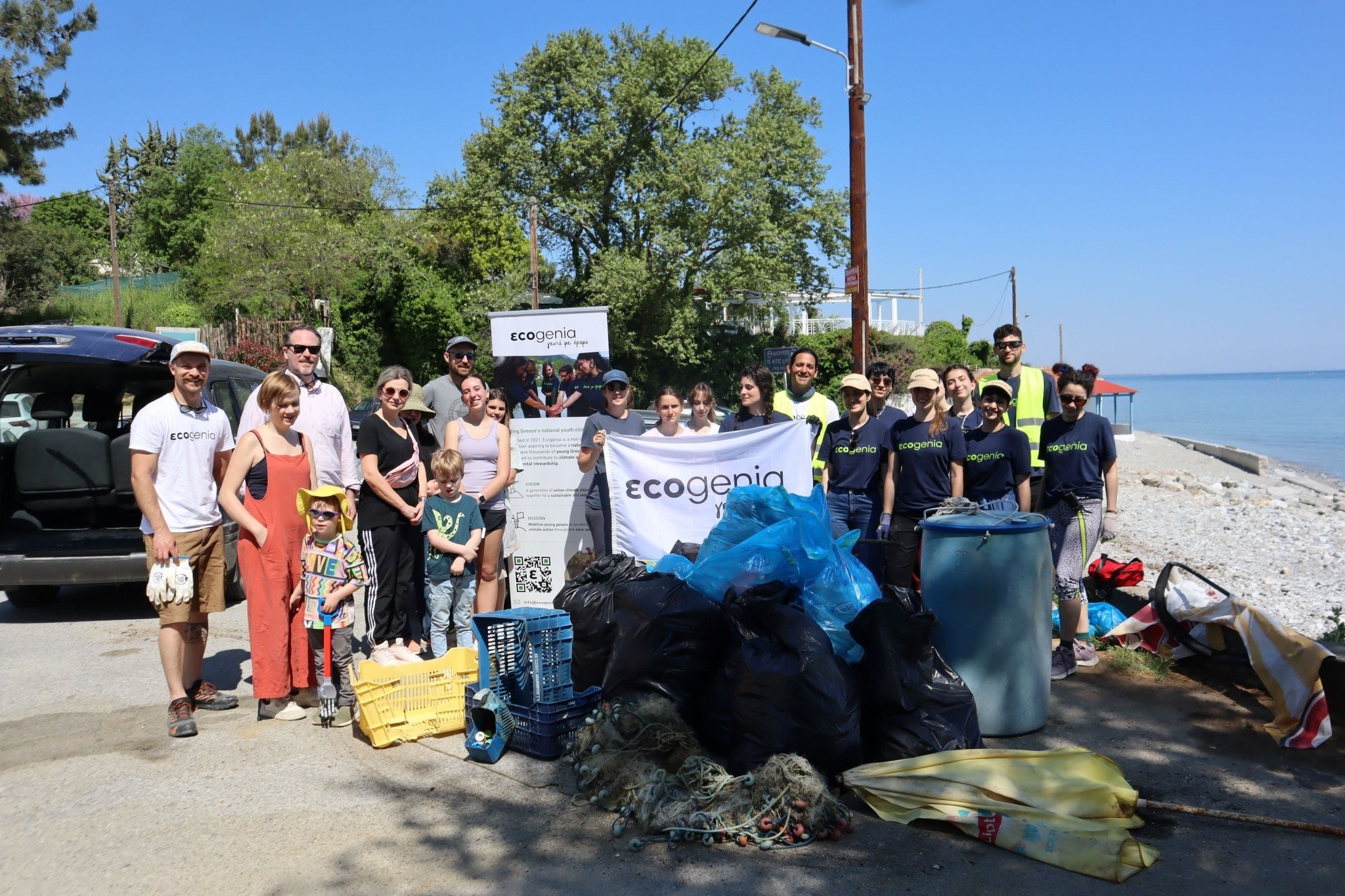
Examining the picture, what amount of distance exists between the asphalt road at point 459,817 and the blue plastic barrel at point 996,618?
0.21 m

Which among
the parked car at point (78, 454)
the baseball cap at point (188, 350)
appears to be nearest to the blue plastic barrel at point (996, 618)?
Answer: the baseball cap at point (188, 350)

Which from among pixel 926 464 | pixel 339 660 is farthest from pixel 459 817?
pixel 926 464

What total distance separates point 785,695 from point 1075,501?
2805 millimetres

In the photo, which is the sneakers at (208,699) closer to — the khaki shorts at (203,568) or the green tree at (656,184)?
the khaki shorts at (203,568)

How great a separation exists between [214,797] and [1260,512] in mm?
20004

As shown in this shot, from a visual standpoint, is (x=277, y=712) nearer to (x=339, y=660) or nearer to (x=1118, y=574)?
(x=339, y=660)

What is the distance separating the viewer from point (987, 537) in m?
4.98

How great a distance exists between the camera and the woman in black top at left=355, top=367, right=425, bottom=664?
20.4 ft

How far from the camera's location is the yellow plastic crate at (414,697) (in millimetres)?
5023

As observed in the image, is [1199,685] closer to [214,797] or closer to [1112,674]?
[1112,674]

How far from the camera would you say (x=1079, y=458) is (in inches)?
238

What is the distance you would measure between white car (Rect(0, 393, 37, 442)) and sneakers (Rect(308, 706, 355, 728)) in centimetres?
628

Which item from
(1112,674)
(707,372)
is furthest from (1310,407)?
(1112,674)

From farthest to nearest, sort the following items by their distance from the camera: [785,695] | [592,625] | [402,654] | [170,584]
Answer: [402,654]
[592,625]
[170,584]
[785,695]
